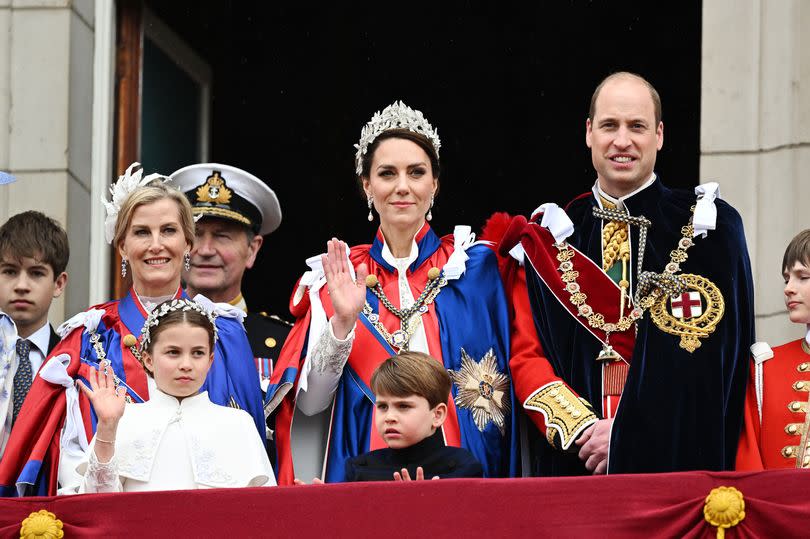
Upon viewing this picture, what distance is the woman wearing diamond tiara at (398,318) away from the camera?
18.5ft

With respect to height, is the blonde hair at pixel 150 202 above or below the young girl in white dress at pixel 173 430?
above

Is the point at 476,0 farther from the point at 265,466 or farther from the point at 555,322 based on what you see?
the point at 265,466

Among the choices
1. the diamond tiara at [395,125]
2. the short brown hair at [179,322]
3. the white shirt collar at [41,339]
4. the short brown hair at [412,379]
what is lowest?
the short brown hair at [412,379]

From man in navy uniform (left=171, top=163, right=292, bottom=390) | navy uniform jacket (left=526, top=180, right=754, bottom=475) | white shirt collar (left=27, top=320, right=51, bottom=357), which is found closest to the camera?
navy uniform jacket (left=526, top=180, right=754, bottom=475)

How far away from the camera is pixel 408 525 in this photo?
464 cm

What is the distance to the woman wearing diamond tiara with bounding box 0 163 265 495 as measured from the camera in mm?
5488

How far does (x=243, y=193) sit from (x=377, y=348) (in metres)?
1.32

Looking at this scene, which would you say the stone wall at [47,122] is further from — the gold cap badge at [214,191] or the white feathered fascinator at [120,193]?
the white feathered fascinator at [120,193]

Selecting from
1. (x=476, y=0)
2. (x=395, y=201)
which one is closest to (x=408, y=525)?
(x=395, y=201)

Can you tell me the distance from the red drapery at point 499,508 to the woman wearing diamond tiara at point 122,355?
0.80 meters

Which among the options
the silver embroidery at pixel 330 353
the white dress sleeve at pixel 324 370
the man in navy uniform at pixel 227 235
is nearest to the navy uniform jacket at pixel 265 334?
the man in navy uniform at pixel 227 235

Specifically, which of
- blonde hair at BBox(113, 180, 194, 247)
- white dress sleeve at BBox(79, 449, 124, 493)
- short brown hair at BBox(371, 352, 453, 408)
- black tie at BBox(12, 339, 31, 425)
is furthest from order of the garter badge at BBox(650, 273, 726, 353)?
black tie at BBox(12, 339, 31, 425)

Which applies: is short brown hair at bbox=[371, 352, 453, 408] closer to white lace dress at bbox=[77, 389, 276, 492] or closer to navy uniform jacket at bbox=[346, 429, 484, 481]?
navy uniform jacket at bbox=[346, 429, 484, 481]

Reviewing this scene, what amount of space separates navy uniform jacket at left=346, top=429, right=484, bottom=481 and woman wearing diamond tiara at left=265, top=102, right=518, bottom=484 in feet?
1.16
